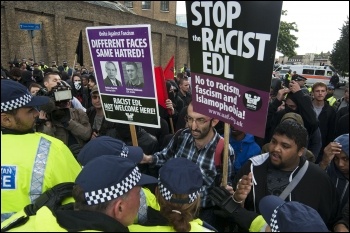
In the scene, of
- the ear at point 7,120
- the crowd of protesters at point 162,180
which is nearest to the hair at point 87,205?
the crowd of protesters at point 162,180

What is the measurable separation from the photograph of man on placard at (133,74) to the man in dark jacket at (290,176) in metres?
1.13

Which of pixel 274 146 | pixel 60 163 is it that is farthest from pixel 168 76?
pixel 60 163

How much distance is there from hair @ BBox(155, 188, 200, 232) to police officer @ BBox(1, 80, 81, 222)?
2.33 ft

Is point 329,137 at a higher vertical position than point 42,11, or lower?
lower

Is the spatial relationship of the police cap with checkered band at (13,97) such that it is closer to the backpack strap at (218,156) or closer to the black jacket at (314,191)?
the backpack strap at (218,156)

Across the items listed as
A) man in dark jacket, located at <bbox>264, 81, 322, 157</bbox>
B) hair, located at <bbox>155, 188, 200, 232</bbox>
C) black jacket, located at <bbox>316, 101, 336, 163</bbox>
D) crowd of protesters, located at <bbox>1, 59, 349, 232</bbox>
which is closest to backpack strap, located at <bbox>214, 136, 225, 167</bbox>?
crowd of protesters, located at <bbox>1, 59, 349, 232</bbox>

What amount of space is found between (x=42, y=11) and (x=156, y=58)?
441 inches

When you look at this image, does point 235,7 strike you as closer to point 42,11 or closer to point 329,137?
point 329,137

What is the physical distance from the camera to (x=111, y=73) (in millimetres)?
2709

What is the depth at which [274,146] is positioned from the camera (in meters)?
2.39

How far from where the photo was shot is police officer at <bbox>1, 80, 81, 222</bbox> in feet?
5.90

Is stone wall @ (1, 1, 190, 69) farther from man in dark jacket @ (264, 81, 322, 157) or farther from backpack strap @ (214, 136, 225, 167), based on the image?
backpack strap @ (214, 136, 225, 167)

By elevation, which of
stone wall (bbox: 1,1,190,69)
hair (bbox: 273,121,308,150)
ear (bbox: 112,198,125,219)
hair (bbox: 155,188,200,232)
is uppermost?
stone wall (bbox: 1,1,190,69)

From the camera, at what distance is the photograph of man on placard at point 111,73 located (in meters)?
2.68
